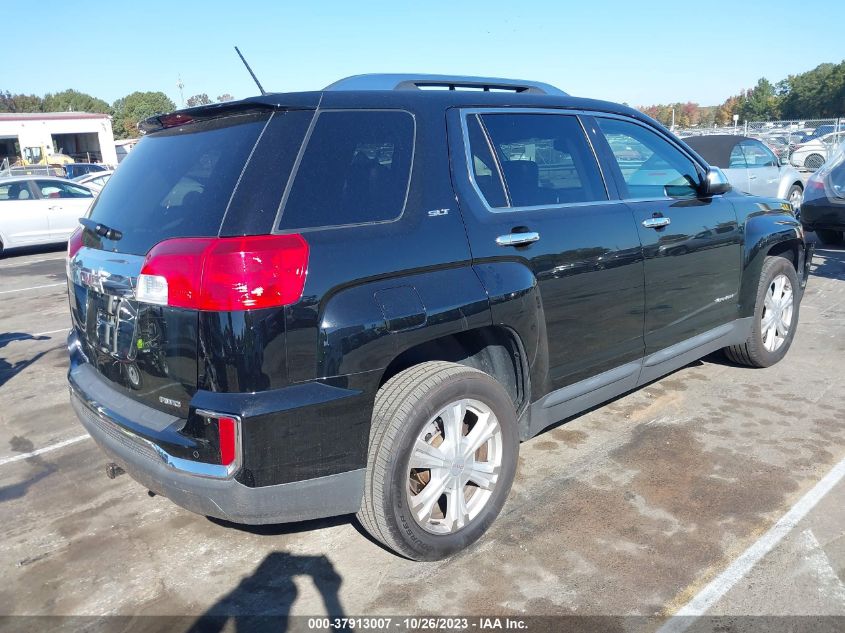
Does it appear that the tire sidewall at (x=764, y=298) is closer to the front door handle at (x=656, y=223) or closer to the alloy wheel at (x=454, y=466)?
the front door handle at (x=656, y=223)

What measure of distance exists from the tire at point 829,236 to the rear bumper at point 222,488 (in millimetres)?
10071

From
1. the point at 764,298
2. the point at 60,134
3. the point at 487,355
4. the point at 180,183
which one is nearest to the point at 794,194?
the point at 764,298

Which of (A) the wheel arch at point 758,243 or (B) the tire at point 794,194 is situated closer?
(A) the wheel arch at point 758,243

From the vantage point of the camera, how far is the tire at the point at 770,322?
503 cm

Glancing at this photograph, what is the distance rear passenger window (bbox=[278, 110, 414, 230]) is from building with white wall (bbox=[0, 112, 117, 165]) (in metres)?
49.8

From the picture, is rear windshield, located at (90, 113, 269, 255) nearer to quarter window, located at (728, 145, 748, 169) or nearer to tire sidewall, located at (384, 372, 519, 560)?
tire sidewall, located at (384, 372, 519, 560)

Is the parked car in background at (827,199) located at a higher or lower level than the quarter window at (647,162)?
lower

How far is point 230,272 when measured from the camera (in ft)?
7.98

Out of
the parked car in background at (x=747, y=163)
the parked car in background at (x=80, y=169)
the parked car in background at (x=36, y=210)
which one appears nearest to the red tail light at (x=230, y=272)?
the parked car in background at (x=747, y=163)

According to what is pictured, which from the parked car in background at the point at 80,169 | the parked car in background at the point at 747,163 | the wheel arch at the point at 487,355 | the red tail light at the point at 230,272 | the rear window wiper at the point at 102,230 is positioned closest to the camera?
the red tail light at the point at 230,272

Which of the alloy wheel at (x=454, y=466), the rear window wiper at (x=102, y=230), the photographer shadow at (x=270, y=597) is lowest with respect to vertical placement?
the photographer shadow at (x=270, y=597)

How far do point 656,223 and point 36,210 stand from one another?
44.8 feet

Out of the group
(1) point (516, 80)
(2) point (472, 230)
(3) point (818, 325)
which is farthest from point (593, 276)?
(3) point (818, 325)

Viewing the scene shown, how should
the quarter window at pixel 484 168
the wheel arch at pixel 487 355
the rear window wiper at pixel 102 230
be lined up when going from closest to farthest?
1. the rear window wiper at pixel 102 230
2. the wheel arch at pixel 487 355
3. the quarter window at pixel 484 168
